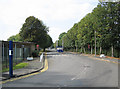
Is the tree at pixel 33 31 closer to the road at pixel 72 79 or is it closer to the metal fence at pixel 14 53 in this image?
the metal fence at pixel 14 53

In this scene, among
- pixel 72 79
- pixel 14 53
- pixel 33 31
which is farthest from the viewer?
pixel 33 31

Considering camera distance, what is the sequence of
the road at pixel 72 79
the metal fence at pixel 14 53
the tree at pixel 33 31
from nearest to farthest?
the road at pixel 72 79
the metal fence at pixel 14 53
the tree at pixel 33 31

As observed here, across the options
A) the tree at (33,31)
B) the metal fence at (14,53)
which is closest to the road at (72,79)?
the metal fence at (14,53)

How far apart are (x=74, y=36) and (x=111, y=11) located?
36.4 metres

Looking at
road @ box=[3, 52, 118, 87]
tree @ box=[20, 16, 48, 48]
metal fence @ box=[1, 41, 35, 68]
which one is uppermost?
tree @ box=[20, 16, 48, 48]

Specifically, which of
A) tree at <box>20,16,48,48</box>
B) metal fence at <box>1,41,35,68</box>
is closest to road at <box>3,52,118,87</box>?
metal fence at <box>1,41,35,68</box>

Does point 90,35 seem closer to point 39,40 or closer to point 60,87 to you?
point 39,40

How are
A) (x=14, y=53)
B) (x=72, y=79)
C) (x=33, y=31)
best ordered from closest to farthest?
(x=72, y=79), (x=14, y=53), (x=33, y=31)

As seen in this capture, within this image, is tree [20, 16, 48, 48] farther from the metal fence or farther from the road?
the road

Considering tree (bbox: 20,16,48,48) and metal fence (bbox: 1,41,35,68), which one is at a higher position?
tree (bbox: 20,16,48,48)

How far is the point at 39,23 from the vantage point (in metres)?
47.0

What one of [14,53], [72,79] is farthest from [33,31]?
[72,79]

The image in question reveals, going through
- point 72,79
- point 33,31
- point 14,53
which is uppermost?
point 33,31

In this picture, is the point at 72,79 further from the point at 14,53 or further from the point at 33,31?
the point at 33,31
